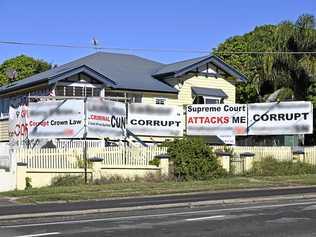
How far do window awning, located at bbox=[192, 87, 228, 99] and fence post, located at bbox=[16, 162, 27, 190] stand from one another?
46.6 feet

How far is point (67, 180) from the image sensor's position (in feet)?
78.2

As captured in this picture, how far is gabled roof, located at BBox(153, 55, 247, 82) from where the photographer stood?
34.4 meters

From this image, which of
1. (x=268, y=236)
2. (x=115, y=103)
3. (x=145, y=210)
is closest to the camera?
(x=268, y=236)

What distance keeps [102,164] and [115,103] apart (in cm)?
386

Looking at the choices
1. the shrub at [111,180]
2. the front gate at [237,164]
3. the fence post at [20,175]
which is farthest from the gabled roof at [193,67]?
the fence post at [20,175]

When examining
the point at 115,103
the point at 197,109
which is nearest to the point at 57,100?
the point at 115,103

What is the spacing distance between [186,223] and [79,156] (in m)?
12.3

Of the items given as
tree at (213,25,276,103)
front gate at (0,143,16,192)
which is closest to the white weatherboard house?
tree at (213,25,276,103)

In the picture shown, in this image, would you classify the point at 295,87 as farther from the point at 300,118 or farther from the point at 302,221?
the point at 302,221

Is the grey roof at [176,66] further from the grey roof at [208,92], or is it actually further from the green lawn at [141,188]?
the green lawn at [141,188]

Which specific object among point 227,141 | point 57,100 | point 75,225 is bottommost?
point 75,225

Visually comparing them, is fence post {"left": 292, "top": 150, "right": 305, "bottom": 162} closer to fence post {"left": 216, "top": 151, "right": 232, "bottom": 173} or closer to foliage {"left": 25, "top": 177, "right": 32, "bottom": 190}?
fence post {"left": 216, "top": 151, "right": 232, "bottom": 173}

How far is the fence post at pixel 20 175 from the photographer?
22.8 metres

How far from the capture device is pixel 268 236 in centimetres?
1094
